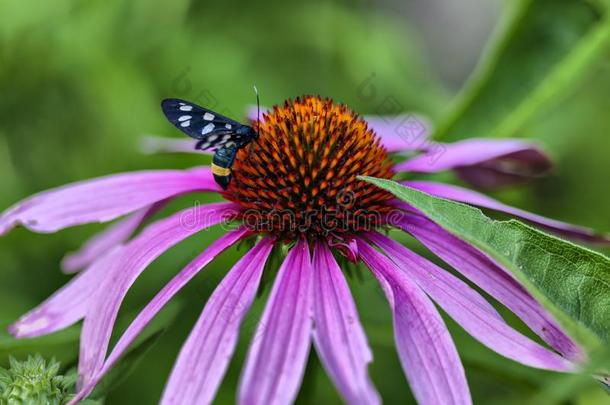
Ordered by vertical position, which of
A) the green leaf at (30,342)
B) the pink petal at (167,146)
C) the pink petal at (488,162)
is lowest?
the green leaf at (30,342)

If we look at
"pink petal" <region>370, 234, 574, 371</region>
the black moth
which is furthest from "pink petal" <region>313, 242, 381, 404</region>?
the black moth

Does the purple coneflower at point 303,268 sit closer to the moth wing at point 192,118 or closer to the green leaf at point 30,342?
the green leaf at point 30,342

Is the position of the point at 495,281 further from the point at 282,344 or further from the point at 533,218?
the point at 282,344

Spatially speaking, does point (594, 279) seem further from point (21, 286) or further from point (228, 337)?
point (21, 286)

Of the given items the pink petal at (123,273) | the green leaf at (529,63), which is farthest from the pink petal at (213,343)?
the green leaf at (529,63)

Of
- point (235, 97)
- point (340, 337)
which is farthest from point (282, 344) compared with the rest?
point (235, 97)

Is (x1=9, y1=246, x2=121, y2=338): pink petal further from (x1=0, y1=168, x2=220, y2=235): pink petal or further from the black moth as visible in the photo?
the black moth
